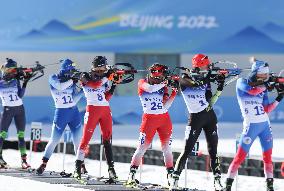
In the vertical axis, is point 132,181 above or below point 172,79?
below

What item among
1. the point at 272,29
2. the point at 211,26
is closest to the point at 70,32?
the point at 211,26

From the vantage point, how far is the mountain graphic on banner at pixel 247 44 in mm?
36562

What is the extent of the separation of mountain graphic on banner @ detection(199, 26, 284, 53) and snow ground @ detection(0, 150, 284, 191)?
1269 centimetres

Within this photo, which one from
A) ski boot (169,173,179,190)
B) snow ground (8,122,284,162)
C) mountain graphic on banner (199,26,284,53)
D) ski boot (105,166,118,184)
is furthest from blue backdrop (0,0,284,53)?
ski boot (169,173,179,190)

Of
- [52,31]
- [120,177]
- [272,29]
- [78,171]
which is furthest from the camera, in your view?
[272,29]

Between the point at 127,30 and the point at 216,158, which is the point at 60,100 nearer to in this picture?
the point at 216,158

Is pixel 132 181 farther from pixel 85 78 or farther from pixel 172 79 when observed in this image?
pixel 85 78

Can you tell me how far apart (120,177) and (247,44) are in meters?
17.2

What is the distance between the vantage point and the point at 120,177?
20594mm

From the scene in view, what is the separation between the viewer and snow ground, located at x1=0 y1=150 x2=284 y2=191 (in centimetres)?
1683

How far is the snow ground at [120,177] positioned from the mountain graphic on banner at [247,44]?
12.7 metres

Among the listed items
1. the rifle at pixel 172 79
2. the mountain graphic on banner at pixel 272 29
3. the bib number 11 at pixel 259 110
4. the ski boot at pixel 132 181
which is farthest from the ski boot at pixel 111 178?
the mountain graphic on banner at pixel 272 29

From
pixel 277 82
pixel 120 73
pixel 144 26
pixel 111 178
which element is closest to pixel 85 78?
pixel 120 73

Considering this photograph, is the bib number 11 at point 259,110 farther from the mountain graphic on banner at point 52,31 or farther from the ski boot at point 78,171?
the mountain graphic on banner at point 52,31
